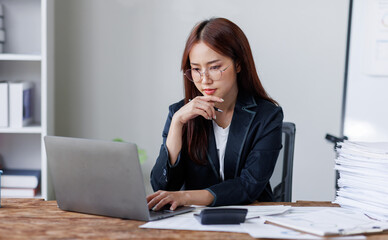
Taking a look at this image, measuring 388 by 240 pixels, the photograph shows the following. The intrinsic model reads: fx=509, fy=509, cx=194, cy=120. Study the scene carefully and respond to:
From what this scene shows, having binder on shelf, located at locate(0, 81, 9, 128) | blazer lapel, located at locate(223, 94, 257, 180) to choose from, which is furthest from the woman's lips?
binder on shelf, located at locate(0, 81, 9, 128)

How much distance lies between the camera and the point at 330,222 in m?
1.40

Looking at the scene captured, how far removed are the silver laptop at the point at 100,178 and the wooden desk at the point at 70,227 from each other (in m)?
0.03

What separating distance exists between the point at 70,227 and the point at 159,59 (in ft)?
6.40

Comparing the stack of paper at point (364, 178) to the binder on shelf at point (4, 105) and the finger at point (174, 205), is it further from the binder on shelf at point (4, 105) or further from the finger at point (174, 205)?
the binder on shelf at point (4, 105)

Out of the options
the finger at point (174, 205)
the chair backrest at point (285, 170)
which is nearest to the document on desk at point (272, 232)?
the finger at point (174, 205)

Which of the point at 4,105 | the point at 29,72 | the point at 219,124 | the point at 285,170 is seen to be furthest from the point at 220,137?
the point at 29,72

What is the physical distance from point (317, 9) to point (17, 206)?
2.27m

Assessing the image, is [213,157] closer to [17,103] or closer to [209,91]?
[209,91]

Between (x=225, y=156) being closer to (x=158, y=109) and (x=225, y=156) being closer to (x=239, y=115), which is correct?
(x=239, y=115)

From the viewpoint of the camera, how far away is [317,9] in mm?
3188

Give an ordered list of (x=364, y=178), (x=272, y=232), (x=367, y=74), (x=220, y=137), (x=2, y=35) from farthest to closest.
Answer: (x=367, y=74), (x=2, y=35), (x=220, y=137), (x=364, y=178), (x=272, y=232)

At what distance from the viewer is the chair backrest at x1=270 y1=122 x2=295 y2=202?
7.10ft

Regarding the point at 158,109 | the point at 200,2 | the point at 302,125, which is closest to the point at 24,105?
the point at 158,109

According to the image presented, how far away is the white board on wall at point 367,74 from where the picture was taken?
10.0 ft
